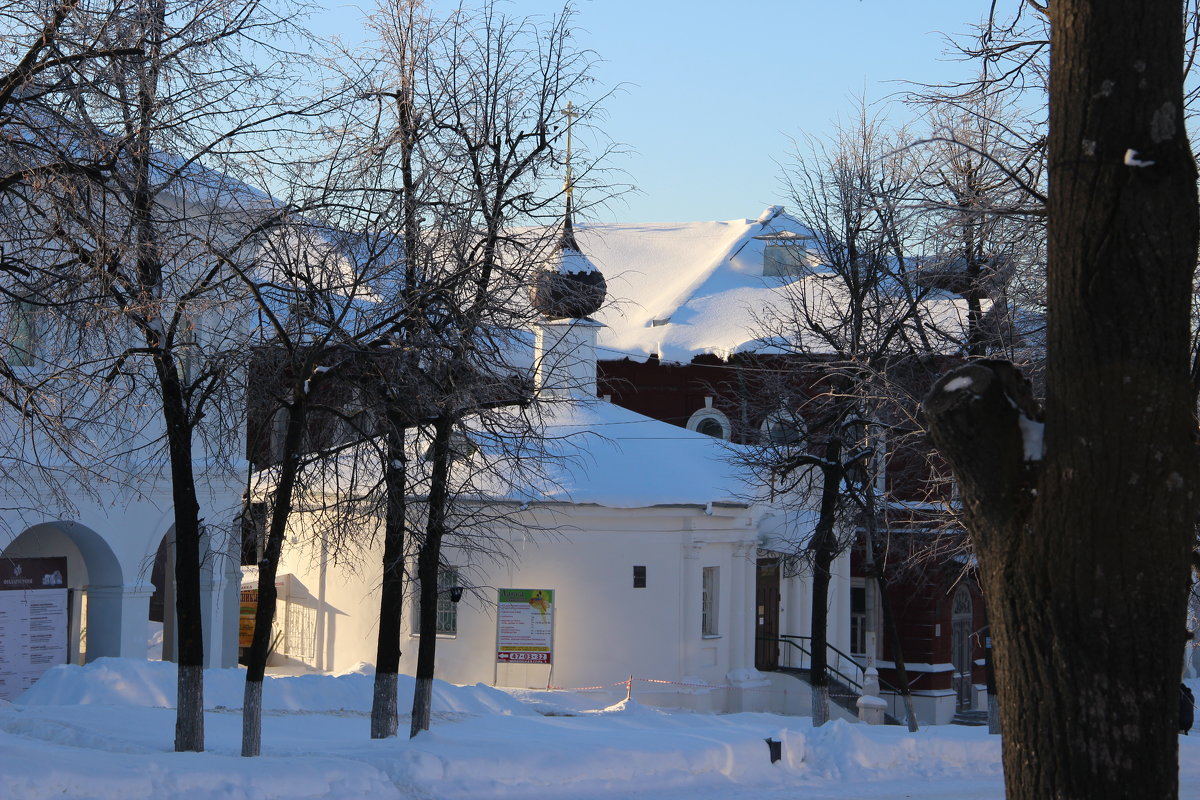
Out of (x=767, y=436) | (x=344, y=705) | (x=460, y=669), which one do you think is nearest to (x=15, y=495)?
(x=344, y=705)

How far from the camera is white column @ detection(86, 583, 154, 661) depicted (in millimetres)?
19703

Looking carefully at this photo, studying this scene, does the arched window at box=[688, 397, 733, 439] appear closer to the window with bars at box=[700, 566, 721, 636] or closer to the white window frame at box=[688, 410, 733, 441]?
the white window frame at box=[688, 410, 733, 441]

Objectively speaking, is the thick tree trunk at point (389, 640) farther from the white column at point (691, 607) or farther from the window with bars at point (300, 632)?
the window with bars at point (300, 632)

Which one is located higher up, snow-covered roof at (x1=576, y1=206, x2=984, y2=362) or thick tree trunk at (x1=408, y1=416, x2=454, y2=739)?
snow-covered roof at (x1=576, y1=206, x2=984, y2=362)

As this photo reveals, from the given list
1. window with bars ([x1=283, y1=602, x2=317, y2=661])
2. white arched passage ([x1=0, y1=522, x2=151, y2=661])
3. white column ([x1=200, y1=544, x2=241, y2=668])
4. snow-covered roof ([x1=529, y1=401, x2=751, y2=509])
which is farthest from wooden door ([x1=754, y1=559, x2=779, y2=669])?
white arched passage ([x1=0, y1=522, x2=151, y2=661])

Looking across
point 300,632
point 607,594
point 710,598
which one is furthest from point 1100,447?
point 300,632

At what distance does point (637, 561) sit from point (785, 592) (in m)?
5.89

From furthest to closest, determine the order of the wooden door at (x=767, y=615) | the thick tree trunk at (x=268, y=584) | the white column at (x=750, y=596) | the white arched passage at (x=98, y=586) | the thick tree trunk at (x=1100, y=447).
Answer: the wooden door at (x=767, y=615)
the white column at (x=750, y=596)
the white arched passage at (x=98, y=586)
the thick tree trunk at (x=268, y=584)
the thick tree trunk at (x=1100, y=447)

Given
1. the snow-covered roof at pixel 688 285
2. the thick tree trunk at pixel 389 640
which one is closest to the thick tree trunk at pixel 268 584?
the thick tree trunk at pixel 389 640

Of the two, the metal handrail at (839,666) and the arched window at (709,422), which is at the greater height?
the arched window at (709,422)

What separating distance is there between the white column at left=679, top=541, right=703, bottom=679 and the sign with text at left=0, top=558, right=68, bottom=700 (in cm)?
1093

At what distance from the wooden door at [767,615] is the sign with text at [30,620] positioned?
14.4 meters

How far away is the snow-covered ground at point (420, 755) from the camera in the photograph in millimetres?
10289

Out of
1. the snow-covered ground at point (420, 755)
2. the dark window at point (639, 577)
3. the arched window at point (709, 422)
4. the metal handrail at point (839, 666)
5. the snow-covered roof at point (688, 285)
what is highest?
the snow-covered roof at point (688, 285)
